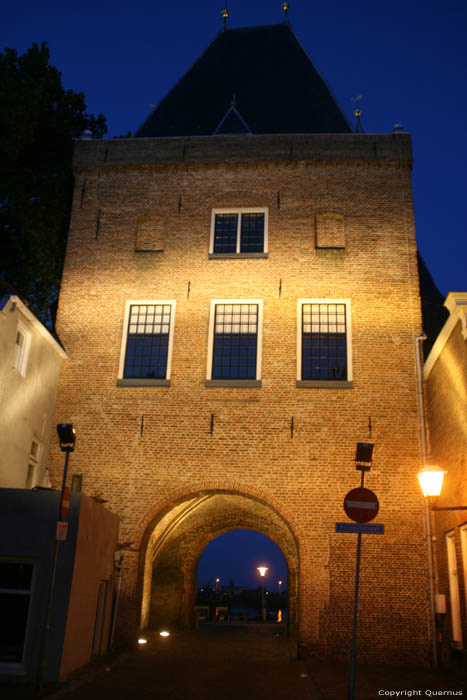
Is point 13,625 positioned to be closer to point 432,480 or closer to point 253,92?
point 432,480

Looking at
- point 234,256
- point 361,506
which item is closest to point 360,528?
point 361,506

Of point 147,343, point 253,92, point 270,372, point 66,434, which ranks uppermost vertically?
point 253,92

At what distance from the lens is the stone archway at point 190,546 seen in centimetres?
1844

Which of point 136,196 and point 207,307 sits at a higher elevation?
point 136,196

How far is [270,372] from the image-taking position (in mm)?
15500

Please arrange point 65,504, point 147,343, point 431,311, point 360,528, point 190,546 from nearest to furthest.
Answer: point 360,528 → point 65,504 → point 147,343 → point 431,311 → point 190,546

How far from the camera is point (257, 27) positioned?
76.0ft

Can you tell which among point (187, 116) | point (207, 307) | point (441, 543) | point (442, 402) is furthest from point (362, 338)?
point (187, 116)

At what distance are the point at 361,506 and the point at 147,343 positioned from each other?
8075mm

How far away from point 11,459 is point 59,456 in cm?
193

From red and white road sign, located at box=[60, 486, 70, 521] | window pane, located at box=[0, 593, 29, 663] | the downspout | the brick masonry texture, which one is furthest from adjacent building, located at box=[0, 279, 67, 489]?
the downspout

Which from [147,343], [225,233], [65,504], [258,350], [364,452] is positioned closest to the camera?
[65,504]

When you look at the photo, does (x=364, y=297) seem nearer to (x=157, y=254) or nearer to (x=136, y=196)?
(x=157, y=254)

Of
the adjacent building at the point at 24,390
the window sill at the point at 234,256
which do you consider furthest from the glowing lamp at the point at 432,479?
the adjacent building at the point at 24,390
